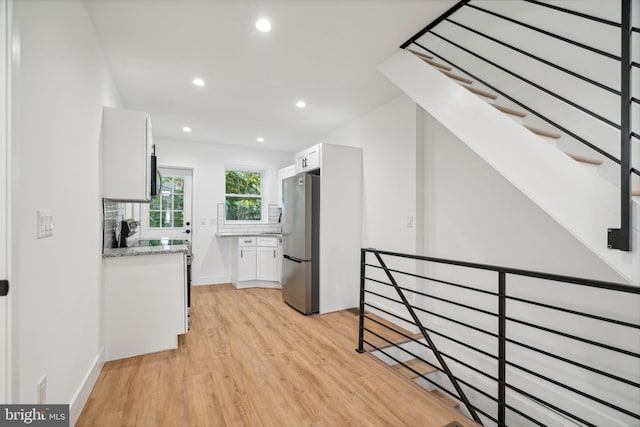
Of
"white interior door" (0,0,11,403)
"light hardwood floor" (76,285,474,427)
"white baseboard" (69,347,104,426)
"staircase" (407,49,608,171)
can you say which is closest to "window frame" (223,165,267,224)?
"light hardwood floor" (76,285,474,427)

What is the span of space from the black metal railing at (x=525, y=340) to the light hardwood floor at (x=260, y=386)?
23 centimetres

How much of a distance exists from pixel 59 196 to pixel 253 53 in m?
1.75

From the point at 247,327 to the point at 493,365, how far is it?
235cm

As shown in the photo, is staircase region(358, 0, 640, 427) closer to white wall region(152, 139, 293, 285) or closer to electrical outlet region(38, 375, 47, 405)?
electrical outlet region(38, 375, 47, 405)

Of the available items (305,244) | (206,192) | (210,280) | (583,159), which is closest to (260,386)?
(305,244)

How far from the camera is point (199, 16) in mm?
1987

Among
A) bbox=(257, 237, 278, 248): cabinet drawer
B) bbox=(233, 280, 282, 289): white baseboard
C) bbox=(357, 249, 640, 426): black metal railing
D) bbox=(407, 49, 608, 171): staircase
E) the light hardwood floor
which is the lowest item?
the light hardwood floor

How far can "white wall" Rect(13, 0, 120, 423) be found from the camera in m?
1.16

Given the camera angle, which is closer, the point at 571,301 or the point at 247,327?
the point at 571,301

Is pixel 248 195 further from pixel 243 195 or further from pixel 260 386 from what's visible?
pixel 260 386

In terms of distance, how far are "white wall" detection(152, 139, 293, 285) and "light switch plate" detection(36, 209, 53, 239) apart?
379 centimetres

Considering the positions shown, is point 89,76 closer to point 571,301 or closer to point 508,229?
point 508,229

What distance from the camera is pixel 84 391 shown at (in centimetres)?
184

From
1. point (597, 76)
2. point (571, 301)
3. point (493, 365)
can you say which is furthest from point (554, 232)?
point (493, 365)
